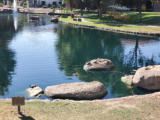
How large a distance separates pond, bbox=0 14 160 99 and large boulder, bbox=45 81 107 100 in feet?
4.85

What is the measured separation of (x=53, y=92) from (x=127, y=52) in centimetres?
2625

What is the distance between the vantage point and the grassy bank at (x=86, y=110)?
58.5 ft

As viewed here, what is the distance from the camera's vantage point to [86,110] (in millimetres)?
19047

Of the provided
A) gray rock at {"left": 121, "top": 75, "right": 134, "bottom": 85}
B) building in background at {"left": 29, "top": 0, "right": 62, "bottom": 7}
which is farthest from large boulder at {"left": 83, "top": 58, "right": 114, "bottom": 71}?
building in background at {"left": 29, "top": 0, "right": 62, "bottom": 7}

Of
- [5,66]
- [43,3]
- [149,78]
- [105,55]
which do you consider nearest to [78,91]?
[149,78]

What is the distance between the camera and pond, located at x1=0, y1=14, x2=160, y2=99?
3023 cm

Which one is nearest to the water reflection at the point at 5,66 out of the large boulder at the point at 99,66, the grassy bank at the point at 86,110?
the grassy bank at the point at 86,110

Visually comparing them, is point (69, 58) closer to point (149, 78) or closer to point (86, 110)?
point (149, 78)

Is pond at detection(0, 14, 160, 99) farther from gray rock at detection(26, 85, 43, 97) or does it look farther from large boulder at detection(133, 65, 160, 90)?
large boulder at detection(133, 65, 160, 90)

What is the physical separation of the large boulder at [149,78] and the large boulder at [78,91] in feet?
14.7

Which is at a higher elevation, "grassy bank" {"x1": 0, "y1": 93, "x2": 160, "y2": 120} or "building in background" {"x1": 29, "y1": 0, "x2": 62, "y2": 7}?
"building in background" {"x1": 29, "y1": 0, "x2": 62, "y2": 7}

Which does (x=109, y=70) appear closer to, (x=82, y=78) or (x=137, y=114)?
(x=82, y=78)

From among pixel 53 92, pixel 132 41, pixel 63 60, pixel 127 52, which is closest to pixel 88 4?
pixel 132 41

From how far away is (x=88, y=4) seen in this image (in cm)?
11325
